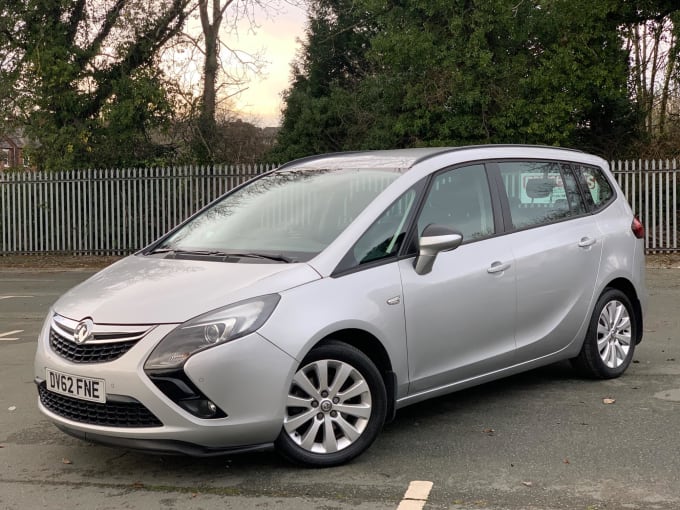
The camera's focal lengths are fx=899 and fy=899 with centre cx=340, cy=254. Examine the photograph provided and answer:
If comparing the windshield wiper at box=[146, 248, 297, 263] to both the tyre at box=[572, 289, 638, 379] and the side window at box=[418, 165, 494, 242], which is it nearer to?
the side window at box=[418, 165, 494, 242]

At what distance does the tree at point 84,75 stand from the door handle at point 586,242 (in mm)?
19482

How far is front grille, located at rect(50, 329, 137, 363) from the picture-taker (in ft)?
14.4

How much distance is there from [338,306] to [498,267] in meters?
1.38

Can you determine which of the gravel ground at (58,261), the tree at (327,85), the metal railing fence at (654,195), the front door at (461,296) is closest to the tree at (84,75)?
the gravel ground at (58,261)

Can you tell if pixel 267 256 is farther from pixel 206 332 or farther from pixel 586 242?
pixel 586 242

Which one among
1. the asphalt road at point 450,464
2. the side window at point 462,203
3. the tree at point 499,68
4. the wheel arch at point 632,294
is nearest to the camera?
the asphalt road at point 450,464

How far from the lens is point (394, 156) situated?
19.1ft

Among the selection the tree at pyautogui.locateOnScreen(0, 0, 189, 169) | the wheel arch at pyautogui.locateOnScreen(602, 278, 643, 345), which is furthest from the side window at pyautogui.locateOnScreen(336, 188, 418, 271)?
the tree at pyautogui.locateOnScreen(0, 0, 189, 169)

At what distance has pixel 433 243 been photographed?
502 centimetres

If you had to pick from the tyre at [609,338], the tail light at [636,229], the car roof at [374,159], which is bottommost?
the tyre at [609,338]

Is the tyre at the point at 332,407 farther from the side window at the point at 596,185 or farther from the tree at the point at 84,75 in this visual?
the tree at the point at 84,75

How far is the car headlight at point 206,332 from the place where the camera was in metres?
4.28

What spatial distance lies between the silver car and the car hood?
0.04 feet

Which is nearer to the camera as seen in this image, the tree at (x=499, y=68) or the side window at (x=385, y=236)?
the side window at (x=385, y=236)
